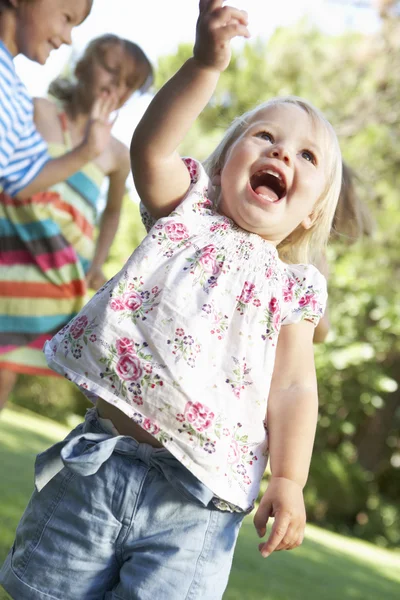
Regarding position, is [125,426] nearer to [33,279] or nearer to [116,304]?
[116,304]

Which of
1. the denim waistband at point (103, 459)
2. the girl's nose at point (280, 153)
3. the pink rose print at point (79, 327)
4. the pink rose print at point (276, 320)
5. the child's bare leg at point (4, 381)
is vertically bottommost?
the child's bare leg at point (4, 381)

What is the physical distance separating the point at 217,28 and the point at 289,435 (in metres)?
0.80

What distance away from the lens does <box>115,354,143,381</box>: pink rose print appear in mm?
1653

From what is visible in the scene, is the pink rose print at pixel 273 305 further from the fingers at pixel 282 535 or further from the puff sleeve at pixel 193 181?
the fingers at pixel 282 535

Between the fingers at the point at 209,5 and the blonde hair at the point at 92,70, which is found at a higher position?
the fingers at the point at 209,5

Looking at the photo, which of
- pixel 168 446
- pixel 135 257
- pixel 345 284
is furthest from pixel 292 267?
pixel 345 284

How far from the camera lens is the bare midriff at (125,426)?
5.57 feet

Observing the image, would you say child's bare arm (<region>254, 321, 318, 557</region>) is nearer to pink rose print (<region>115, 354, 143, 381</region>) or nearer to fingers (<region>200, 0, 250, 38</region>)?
pink rose print (<region>115, 354, 143, 381</region>)

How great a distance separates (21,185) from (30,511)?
5.77 feet

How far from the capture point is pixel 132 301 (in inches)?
67.4

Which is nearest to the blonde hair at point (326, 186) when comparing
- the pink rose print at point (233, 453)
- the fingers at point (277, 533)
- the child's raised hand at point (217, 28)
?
the child's raised hand at point (217, 28)

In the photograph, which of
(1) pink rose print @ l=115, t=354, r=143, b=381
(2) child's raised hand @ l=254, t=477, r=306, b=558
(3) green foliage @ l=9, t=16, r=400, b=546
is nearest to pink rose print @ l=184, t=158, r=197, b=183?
(1) pink rose print @ l=115, t=354, r=143, b=381

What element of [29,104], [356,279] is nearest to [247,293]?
[29,104]

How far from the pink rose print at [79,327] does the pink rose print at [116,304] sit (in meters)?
0.07
